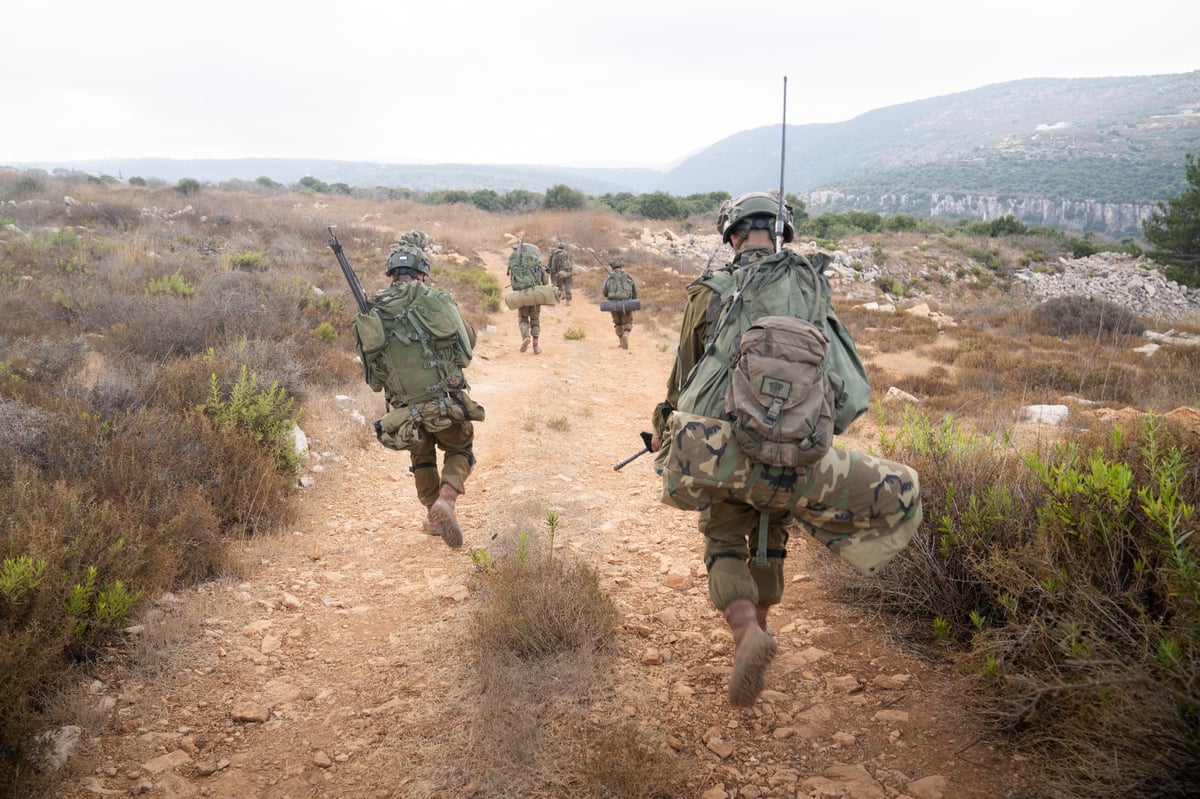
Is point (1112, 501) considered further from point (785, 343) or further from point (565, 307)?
point (565, 307)

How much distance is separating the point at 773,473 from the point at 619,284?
31.9 feet

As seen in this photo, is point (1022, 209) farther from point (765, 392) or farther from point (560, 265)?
point (765, 392)

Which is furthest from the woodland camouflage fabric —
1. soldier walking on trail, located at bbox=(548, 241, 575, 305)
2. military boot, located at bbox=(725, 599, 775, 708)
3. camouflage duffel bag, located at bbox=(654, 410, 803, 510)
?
soldier walking on trail, located at bbox=(548, 241, 575, 305)

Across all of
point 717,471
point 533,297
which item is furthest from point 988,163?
point 717,471

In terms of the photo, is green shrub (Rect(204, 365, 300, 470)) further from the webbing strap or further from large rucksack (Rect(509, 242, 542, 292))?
large rucksack (Rect(509, 242, 542, 292))

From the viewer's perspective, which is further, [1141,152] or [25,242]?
[1141,152]

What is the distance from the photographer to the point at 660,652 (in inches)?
119

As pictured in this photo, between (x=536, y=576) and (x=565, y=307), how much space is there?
1357cm

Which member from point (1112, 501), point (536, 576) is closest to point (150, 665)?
point (536, 576)

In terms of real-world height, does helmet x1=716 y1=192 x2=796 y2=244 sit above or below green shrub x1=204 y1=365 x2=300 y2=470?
above

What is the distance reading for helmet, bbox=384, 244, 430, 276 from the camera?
14.4 feet

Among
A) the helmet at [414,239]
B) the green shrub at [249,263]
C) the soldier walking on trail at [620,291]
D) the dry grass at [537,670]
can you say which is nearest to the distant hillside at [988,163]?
the soldier walking on trail at [620,291]

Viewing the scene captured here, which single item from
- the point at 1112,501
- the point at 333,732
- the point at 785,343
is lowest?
the point at 333,732

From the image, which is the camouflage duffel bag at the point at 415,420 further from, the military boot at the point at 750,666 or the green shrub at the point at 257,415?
the military boot at the point at 750,666
